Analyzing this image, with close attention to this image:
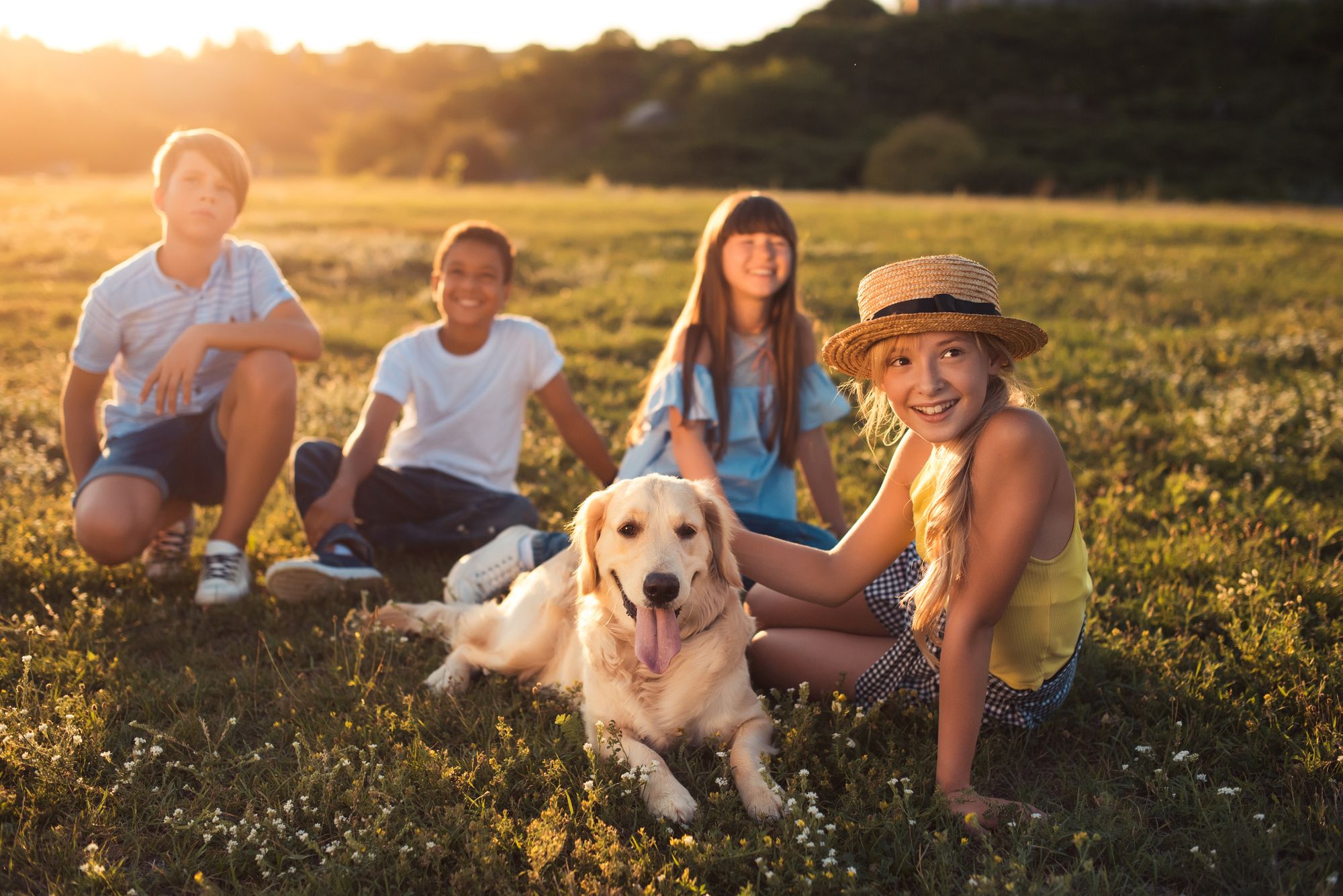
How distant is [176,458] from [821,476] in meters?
3.31

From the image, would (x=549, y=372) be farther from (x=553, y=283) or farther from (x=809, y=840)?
(x=553, y=283)

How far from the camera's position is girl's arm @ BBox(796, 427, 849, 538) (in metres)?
4.87

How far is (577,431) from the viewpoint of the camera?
518cm

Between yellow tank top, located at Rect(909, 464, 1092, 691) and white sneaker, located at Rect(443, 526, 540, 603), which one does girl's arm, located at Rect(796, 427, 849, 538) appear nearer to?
white sneaker, located at Rect(443, 526, 540, 603)

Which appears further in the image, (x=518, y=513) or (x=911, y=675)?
(x=518, y=513)

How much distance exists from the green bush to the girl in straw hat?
135ft

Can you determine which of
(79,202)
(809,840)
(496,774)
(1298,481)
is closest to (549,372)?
(496,774)

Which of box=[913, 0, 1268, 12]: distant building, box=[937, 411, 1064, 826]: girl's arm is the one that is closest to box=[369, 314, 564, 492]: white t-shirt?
box=[937, 411, 1064, 826]: girl's arm

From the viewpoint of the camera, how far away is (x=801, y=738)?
3268mm

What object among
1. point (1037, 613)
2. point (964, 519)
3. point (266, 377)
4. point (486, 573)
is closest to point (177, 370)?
point (266, 377)

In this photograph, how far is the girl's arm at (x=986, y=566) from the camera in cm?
284

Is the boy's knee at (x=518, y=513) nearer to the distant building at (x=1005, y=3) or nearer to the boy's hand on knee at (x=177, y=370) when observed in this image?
the boy's hand on knee at (x=177, y=370)

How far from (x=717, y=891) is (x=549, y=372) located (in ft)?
10.4

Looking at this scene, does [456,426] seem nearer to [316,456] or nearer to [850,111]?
[316,456]
